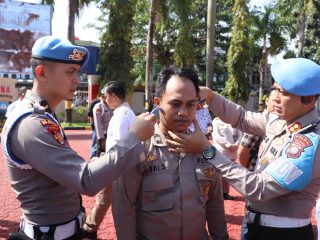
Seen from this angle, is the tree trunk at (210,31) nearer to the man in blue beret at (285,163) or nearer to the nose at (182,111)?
the man in blue beret at (285,163)

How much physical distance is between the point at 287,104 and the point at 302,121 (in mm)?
135

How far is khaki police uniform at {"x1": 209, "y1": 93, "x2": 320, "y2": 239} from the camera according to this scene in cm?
196

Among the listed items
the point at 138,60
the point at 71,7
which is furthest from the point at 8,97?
the point at 138,60

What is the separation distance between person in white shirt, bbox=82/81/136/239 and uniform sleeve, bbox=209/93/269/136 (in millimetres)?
1216

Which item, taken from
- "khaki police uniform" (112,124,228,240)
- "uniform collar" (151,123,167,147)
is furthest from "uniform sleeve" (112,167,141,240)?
"uniform collar" (151,123,167,147)

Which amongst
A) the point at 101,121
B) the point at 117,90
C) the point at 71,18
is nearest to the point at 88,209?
the point at 101,121

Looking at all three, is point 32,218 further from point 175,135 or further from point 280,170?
point 280,170

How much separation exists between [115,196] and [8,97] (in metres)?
15.9

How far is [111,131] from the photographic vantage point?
398 cm

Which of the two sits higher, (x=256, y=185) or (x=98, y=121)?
(x=256, y=185)

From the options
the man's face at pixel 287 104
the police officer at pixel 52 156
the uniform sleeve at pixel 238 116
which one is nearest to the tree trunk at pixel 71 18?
the uniform sleeve at pixel 238 116

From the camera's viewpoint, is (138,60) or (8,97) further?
(138,60)

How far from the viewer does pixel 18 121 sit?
1856 millimetres

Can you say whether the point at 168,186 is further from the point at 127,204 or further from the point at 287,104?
the point at 287,104
